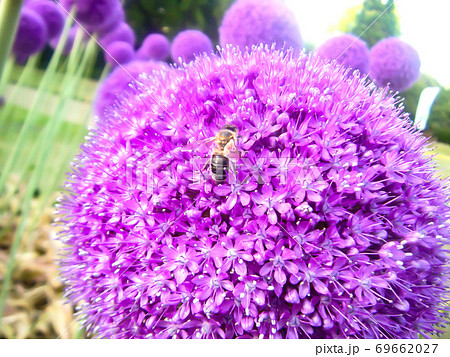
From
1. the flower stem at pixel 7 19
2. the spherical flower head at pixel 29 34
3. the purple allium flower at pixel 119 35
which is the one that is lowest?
the flower stem at pixel 7 19

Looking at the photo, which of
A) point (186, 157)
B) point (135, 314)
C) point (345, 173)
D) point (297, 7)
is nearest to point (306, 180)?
point (345, 173)

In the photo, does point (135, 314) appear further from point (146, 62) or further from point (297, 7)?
point (297, 7)

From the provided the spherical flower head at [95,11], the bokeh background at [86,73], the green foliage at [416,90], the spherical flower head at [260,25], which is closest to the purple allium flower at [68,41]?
the bokeh background at [86,73]

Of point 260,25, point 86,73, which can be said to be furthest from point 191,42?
point 86,73

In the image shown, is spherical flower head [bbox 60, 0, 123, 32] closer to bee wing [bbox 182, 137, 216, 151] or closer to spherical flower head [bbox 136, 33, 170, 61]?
spherical flower head [bbox 136, 33, 170, 61]

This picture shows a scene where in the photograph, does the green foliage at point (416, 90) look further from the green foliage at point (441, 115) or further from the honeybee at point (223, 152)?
the honeybee at point (223, 152)

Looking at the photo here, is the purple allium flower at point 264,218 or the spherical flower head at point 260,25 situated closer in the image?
the purple allium flower at point 264,218

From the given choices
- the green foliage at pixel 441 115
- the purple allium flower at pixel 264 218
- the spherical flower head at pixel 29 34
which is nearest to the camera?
the purple allium flower at pixel 264 218

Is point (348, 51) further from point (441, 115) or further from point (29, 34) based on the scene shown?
point (29, 34)
